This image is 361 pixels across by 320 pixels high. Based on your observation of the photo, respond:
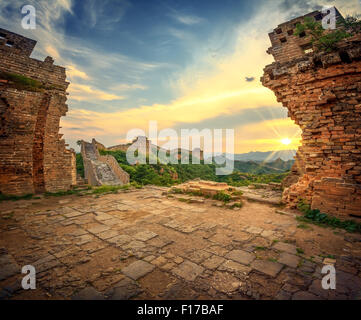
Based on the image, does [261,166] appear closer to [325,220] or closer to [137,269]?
[325,220]

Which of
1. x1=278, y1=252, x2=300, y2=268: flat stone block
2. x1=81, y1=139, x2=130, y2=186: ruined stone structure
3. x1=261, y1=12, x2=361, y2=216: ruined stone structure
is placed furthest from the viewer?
x1=81, y1=139, x2=130, y2=186: ruined stone structure

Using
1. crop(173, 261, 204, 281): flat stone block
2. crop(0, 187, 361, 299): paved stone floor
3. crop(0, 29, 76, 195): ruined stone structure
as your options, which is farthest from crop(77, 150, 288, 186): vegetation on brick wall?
crop(173, 261, 204, 281): flat stone block

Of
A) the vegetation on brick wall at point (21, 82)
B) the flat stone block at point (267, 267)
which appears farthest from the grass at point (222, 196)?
the vegetation on brick wall at point (21, 82)

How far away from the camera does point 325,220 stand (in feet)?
15.2

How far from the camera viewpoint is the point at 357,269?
2.68 meters

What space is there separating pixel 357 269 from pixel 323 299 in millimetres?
1133

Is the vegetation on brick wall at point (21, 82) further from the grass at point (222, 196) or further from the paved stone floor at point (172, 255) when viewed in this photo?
the grass at point (222, 196)

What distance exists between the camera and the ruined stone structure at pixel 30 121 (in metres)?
7.70

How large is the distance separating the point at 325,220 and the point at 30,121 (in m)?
11.9

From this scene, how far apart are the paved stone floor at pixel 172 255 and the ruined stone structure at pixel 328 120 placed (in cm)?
118

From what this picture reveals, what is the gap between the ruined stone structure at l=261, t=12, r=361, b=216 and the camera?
4738 millimetres

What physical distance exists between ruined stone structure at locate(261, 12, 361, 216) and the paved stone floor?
1.18 m

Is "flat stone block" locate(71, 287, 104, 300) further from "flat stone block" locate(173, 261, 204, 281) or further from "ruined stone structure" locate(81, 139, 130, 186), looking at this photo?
"ruined stone structure" locate(81, 139, 130, 186)
